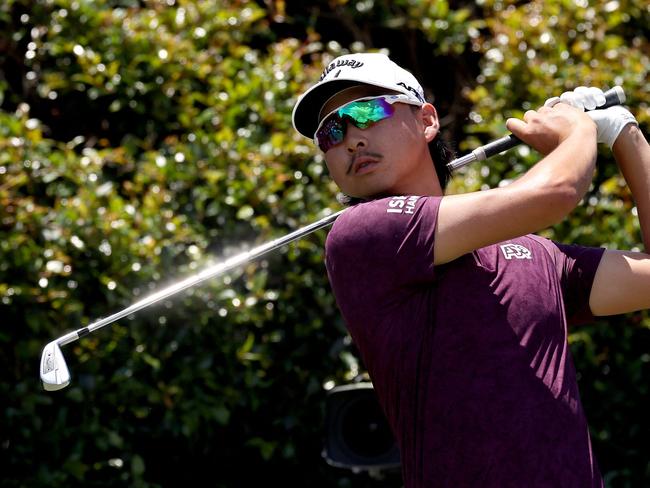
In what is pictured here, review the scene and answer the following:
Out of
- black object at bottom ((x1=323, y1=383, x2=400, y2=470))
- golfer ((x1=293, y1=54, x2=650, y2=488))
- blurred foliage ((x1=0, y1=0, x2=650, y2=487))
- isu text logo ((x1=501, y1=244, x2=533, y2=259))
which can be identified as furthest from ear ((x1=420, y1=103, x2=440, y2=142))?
blurred foliage ((x1=0, y1=0, x2=650, y2=487))

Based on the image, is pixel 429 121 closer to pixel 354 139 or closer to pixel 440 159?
pixel 440 159

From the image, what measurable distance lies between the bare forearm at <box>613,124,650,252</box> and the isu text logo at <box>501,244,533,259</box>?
352mm

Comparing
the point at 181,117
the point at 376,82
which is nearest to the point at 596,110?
the point at 376,82

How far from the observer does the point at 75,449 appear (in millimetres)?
4418

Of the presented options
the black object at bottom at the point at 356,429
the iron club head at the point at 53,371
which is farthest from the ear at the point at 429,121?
the black object at bottom at the point at 356,429

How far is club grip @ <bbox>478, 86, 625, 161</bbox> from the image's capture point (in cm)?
290

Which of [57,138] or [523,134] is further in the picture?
[57,138]

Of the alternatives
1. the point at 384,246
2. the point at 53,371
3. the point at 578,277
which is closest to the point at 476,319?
the point at 384,246

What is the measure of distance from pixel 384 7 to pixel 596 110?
3825mm

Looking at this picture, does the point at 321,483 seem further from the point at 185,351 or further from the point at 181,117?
the point at 181,117

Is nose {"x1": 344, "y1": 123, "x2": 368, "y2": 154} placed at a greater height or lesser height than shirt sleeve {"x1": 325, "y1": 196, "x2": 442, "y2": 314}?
greater

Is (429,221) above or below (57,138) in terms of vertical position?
below

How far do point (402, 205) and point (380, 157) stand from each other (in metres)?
0.28

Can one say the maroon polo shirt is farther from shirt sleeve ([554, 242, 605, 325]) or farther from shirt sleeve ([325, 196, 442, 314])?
shirt sleeve ([554, 242, 605, 325])
